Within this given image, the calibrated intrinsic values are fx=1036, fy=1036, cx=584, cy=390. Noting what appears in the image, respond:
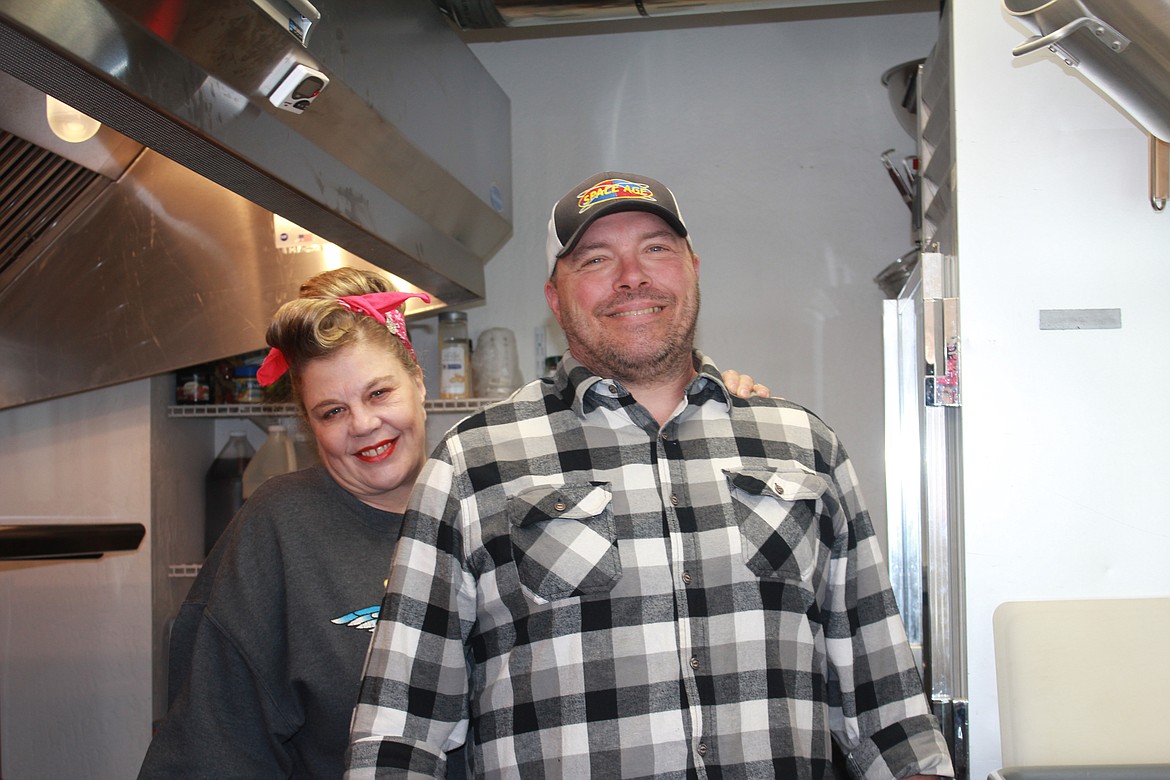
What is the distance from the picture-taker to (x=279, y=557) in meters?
1.57

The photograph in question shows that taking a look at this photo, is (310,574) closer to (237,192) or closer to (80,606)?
(237,192)

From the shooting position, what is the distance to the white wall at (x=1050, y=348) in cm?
159

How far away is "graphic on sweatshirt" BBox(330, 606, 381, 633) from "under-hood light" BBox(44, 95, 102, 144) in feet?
3.11

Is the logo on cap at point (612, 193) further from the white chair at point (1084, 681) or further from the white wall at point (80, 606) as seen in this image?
the white wall at point (80, 606)

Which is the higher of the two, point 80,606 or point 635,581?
point 635,581

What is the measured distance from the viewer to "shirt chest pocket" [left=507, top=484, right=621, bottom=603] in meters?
1.22

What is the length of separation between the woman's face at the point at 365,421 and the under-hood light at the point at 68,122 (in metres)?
0.63

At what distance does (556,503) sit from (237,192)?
786mm

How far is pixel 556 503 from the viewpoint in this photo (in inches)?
49.6

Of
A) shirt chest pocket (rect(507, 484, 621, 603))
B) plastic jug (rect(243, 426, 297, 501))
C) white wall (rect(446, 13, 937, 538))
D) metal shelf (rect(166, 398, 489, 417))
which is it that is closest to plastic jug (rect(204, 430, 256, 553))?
plastic jug (rect(243, 426, 297, 501))

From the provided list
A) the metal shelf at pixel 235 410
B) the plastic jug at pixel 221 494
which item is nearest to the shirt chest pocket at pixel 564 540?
the metal shelf at pixel 235 410

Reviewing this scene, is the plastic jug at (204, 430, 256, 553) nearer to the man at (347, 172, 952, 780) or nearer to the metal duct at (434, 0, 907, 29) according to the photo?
the metal duct at (434, 0, 907, 29)

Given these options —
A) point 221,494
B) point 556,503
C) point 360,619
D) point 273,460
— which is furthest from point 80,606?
point 556,503

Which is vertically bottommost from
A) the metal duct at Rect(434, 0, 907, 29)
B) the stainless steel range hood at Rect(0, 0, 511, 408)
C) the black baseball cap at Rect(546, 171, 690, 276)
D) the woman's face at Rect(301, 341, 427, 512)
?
the woman's face at Rect(301, 341, 427, 512)
